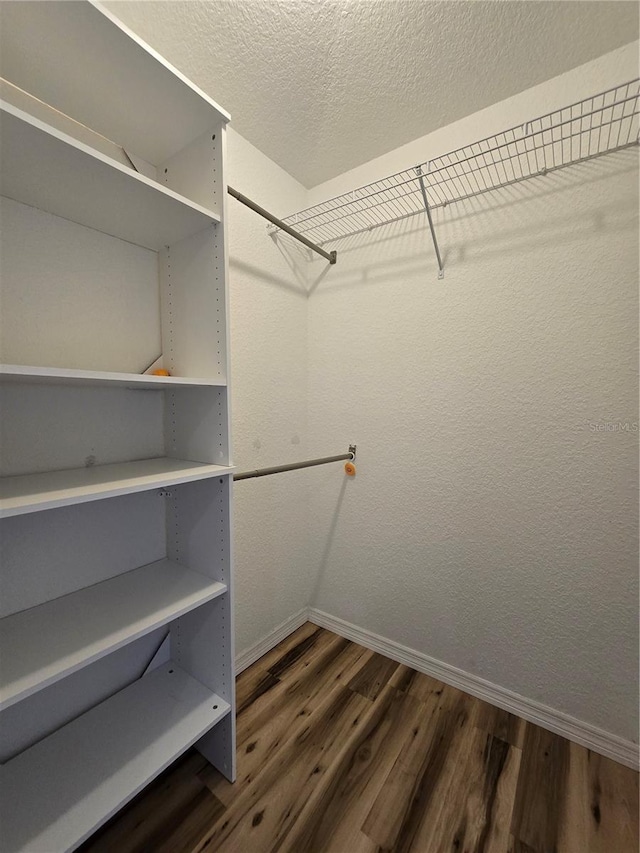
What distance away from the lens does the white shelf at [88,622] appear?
73 centimetres

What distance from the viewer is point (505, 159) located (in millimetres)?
1136

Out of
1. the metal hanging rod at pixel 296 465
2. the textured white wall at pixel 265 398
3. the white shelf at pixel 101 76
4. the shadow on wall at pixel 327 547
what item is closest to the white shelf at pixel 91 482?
the metal hanging rod at pixel 296 465

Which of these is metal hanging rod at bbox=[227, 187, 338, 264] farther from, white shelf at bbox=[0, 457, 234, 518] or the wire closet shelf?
white shelf at bbox=[0, 457, 234, 518]

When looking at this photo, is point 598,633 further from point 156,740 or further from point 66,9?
point 66,9

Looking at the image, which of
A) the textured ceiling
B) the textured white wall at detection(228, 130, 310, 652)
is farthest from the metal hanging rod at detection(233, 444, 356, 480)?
the textured ceiling

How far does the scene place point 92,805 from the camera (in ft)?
2.67

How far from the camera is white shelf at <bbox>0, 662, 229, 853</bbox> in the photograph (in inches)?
30.6

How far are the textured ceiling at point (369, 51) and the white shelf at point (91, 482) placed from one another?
54.2 inches

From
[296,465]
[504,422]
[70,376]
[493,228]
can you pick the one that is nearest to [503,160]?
[493,228]

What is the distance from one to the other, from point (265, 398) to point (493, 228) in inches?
46.8

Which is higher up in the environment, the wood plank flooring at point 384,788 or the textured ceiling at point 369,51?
the textured ceiling at point 369,51

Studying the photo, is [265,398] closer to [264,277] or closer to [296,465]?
[296,465]

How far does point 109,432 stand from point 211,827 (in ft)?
3.94

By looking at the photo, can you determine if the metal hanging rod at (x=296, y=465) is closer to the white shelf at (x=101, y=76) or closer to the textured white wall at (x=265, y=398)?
the textured white wall at (x=265, y=398)
